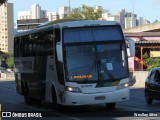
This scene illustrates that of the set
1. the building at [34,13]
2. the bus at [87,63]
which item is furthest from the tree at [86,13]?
the building at [34,13]

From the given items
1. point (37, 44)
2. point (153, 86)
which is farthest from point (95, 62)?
point (153, 86)

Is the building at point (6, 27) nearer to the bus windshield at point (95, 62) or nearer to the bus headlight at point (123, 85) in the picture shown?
the bus windshield at point (95, 62)

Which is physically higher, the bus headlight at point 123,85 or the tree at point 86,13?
the tree at point 86,13

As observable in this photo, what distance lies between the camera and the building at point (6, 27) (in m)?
134

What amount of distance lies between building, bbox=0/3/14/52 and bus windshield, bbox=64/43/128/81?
115 metres

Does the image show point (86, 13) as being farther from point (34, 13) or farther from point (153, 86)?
point (34, 13)

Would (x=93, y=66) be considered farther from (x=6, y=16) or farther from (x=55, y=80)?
(x=6, y=16)

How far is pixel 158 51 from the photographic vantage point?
52.1m

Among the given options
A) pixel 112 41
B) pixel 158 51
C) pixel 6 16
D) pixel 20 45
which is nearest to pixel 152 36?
pixel 158 51

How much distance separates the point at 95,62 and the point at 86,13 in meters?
48.6

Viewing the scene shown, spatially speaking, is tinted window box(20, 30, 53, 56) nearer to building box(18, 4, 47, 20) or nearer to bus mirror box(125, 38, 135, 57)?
bus mirror box(125, 38, 135, 57)

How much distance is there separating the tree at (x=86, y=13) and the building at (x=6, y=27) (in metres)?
66.9

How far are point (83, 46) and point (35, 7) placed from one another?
125784mm

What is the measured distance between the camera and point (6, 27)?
142 m
